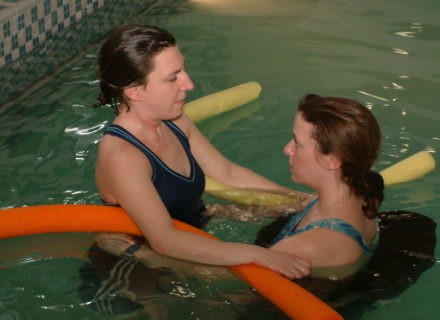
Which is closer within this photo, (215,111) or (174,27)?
(215,111)

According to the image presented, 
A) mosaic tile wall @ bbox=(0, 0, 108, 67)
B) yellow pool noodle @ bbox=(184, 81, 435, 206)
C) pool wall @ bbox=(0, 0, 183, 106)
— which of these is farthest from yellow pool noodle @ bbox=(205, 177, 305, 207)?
mosaic tile wall @ bbox=(0, 0, 108, 67)

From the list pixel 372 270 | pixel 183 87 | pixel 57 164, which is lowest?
pixel 57 164

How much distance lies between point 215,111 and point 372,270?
219 cm

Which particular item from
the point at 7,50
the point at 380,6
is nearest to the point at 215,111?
the point at 7,50

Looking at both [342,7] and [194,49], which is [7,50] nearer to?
[194,49]

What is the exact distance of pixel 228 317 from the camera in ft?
11.9

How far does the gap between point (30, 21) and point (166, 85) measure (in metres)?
3.00

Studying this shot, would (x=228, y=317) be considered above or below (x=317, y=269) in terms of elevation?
below

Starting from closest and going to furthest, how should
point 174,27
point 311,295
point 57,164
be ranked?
point 311,295 < point 57,164 < point 174,27

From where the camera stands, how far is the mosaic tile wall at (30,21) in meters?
6.10

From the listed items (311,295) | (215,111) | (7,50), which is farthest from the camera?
(7,50)

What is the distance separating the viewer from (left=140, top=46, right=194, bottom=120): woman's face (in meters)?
3.66

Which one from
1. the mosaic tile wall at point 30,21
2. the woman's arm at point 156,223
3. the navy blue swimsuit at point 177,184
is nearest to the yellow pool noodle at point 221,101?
the navy blue swimsuit at point 177,184

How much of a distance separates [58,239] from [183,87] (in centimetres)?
100
